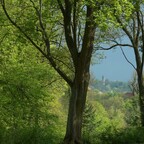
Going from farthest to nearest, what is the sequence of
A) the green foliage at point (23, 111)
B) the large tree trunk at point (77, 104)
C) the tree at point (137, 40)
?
1. the tree at point (137, 40)
2. the large tree trunk at point (77, 104)
3. the green foliage at point (23, 111)

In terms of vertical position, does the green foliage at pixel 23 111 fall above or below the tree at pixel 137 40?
below

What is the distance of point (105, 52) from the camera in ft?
93.1

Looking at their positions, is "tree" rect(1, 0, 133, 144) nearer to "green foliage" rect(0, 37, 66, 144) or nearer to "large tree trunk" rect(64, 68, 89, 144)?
"large tree trunk" rect(64, 68, 89, 144)

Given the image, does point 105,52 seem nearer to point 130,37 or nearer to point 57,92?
point 130,37

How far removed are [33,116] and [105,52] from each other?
36.5ft

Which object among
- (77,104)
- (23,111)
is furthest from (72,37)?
(23,111)

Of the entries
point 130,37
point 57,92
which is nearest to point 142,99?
point 130,37

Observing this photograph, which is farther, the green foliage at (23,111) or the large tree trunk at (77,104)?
the large tree trunk at (77,104)

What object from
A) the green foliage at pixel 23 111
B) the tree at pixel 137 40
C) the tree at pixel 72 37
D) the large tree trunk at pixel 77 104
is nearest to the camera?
the green foliage at pixel 23 111

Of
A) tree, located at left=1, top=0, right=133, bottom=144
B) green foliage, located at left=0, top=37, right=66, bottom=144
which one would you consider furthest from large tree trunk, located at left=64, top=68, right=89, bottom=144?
green foliage, located at left=0, top=37, right=66, bottom=144

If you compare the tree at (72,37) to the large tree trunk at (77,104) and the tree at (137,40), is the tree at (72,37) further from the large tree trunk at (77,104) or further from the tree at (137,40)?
the tree at (137,40)

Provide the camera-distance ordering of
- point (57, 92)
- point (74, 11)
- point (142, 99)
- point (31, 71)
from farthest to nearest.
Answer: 1. point (57, 92)
2. point (142, 99)
3. point (31, 71)
4. point (74, 11)

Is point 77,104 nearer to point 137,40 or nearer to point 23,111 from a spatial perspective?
point 23,111

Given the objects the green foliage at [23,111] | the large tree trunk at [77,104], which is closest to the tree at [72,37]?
the large tree trunk at [77,104]
